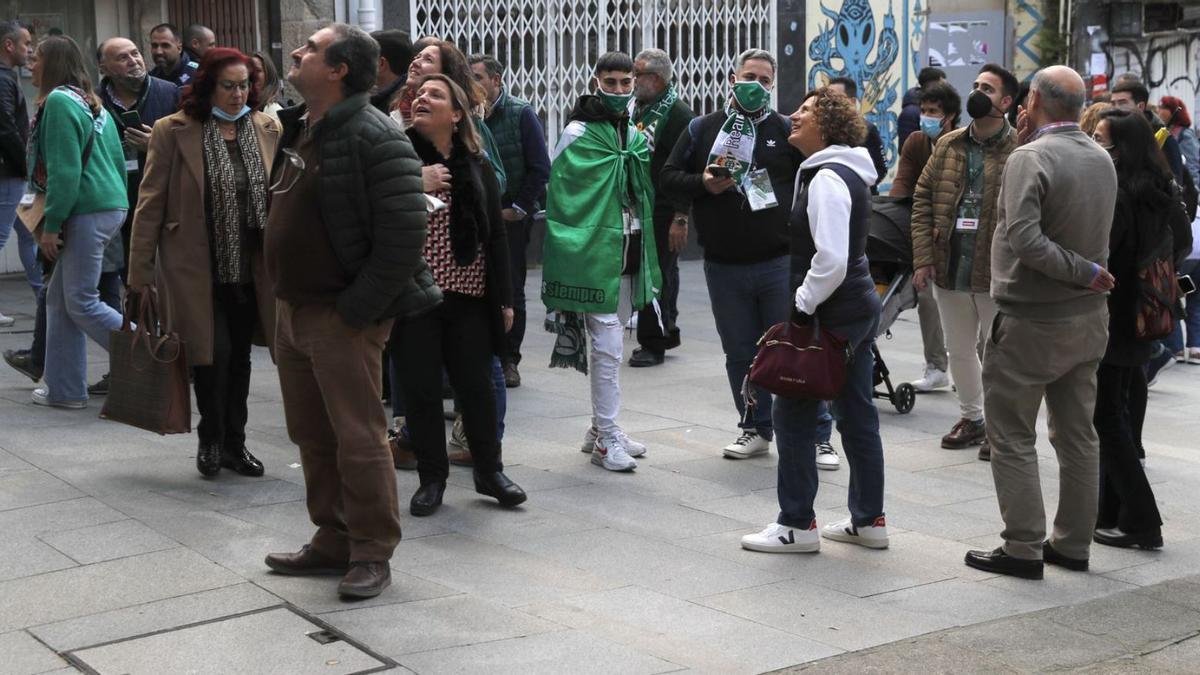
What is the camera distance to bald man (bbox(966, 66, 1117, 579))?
18.7 ft

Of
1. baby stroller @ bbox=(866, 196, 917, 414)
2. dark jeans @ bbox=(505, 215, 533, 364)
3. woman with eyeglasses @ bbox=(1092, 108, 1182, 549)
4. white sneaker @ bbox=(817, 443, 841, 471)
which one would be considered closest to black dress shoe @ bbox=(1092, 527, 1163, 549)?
woman with eyeglasses @ bbox=(1092, 108, 1182, 549)

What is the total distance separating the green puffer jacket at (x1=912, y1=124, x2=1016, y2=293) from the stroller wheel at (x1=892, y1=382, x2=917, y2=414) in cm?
100

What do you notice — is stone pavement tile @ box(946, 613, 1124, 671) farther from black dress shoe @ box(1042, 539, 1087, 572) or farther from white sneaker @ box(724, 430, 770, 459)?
white sneaker @ box(724, 430, 770, 459)

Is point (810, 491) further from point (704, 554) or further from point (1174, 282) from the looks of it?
point (1174, 282)

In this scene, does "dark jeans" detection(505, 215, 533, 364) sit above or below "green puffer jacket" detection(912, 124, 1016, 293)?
below

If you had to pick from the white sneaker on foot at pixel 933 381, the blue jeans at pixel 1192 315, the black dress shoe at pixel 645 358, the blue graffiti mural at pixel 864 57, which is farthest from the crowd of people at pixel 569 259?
the blue graffiti mural at pixel 864 57

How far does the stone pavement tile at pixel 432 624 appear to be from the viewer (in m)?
4.89

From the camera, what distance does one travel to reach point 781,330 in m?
6.09

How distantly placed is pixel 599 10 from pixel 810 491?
9.94 meters

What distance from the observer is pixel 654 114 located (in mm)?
10305

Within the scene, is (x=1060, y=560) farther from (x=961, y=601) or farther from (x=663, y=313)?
(x=663, y=313)

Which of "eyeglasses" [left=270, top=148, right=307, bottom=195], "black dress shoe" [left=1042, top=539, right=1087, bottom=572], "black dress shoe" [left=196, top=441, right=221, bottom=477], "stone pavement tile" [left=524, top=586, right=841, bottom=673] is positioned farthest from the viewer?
"black dress shoe" [left=196, top=441, right=221, bottom=477]

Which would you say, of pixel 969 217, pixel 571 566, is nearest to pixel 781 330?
pixel 571 566

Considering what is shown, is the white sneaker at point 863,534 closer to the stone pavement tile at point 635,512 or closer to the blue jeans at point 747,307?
the stone pavement tile at point 635,512
